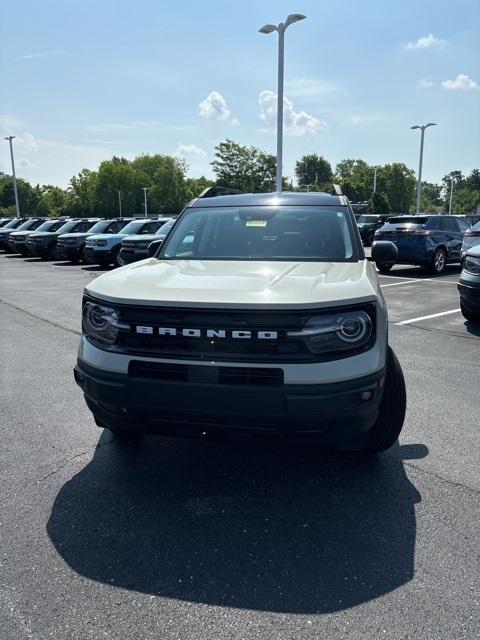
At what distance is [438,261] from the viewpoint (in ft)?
49.2

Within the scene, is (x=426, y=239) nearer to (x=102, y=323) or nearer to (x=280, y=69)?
(x=280, y=69)

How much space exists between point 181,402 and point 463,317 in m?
7.36

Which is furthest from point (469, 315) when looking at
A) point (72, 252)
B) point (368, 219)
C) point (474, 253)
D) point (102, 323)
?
point (368, 219)

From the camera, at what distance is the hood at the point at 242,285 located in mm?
2707

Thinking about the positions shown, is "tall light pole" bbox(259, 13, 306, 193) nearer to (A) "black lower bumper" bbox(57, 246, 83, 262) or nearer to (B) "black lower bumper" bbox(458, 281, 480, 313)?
(A) "black lower bumper" bbox(57, 246, 83, 262)

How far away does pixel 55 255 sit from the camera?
2223cm

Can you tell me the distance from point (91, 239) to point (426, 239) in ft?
36.1

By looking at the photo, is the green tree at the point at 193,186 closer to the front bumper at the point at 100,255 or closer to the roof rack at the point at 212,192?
the front bumper at the point at 100,255

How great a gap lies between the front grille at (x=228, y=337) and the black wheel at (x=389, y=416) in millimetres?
717

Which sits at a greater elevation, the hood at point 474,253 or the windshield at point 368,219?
the hood at point 474,253

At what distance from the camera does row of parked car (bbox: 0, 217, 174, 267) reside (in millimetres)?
16219

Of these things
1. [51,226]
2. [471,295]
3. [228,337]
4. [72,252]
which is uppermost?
[228,337]

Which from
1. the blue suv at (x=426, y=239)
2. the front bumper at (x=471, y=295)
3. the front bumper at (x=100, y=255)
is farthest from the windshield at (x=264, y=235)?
the front bumper at (x=100, y=255)

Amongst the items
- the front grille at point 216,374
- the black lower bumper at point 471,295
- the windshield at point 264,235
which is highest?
the windshield at point 264,235
